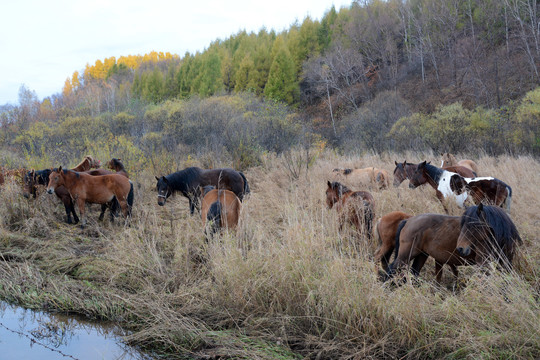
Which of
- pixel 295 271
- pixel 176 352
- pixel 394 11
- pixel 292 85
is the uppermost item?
pixel 394 11

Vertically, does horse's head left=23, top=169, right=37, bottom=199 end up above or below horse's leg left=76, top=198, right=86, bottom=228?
above

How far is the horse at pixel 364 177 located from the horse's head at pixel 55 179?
6.95 m

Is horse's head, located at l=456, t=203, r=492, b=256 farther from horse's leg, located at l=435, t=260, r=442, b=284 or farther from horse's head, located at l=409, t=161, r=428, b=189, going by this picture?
horse's head, located at l=409, t=161, r=428, b=189

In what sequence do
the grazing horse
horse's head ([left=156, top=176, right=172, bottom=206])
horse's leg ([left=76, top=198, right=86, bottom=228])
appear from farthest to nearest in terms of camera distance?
1. horse's leg ([left=76, top=198, right=86, bottom=228])
2. horse's head ([left=156, top=176, right=172, bottom=206])
3. the grazing horse

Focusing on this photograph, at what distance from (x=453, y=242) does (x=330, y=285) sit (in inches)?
66.4

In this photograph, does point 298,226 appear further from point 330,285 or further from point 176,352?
point 176,352

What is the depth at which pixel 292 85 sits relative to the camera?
5634 centimetres

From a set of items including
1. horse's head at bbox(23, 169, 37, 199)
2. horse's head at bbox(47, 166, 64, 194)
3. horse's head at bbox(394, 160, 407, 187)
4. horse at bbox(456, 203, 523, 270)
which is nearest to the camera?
horse at bbox(456, 203, 523, 270)

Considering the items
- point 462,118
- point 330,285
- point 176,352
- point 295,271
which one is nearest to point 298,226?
point 295,271

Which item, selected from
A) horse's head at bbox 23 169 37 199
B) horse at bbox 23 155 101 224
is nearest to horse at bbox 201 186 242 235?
horse at bbox 23 155 101 224

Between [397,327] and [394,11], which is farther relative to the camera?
[394,11]

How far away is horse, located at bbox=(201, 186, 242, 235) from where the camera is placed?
7039 mm

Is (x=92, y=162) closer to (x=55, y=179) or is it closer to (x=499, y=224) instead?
(x=55, y=179)

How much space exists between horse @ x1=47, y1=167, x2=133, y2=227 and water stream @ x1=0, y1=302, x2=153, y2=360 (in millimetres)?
3523
